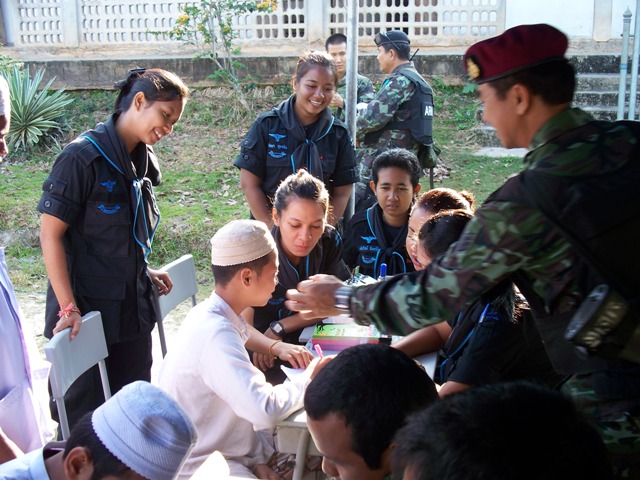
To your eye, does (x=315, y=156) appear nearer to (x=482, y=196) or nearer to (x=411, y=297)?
(x=411, y=297)

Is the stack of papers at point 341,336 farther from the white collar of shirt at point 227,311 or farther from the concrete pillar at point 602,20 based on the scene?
the concrete pillar at point 602,20

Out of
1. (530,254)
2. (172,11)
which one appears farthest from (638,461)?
(172,11)

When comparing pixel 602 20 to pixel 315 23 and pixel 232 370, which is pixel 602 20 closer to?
pixel 315 23

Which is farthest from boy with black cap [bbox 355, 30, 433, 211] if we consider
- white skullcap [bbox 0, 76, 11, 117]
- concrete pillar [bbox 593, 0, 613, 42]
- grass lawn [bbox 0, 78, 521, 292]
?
concrete pillar [bbox 593, 0, 613, 42]

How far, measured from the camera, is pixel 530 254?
60.8 inches

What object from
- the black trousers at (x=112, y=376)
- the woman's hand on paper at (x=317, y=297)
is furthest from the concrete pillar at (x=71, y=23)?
the woman's hand on paper at (x=317, y=297)

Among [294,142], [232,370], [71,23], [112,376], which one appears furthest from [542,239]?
[71,23]

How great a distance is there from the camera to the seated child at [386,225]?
371 cm

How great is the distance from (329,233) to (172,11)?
8460mm

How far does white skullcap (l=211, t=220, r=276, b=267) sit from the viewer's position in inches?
98.0

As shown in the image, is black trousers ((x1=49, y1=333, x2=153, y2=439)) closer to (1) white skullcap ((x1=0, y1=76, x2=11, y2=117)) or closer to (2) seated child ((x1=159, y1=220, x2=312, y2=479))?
(2) seated child ((x1=159, y1=220, x2=312, y2=479))

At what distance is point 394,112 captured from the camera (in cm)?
525

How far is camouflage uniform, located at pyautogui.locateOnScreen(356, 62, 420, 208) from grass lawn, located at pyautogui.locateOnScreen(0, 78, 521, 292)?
6.40ft

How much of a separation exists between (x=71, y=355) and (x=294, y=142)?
6.14 feet
